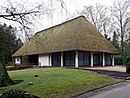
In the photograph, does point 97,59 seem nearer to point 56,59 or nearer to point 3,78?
point 56,59

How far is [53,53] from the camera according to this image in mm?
40781

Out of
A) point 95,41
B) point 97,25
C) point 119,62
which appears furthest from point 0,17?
point 97,25

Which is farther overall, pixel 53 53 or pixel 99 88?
pixel 53 53

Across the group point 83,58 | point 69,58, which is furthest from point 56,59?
point 83,58

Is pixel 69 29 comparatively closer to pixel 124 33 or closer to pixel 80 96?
pixel 124 33

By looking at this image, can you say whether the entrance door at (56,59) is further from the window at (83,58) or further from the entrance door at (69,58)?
the window at (83,58)

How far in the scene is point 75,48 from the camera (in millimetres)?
34219

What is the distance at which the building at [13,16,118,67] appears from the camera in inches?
1427

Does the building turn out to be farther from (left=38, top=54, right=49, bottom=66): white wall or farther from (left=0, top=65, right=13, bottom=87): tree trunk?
(left=0, top=65, right=13, bottom=87): tree trunk

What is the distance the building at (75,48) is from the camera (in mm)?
36250

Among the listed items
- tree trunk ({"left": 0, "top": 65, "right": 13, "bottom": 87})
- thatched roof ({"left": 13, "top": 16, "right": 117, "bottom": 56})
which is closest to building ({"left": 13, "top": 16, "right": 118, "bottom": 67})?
thatched roof ({"left": 13, "top": 16, "right": 117, "bottom": 56})

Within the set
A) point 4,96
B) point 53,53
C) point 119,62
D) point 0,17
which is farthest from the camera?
point 119,62

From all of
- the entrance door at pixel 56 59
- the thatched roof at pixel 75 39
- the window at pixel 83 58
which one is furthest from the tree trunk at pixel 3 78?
the entrance door at pixel 56 59

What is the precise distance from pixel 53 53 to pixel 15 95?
31.7 m
